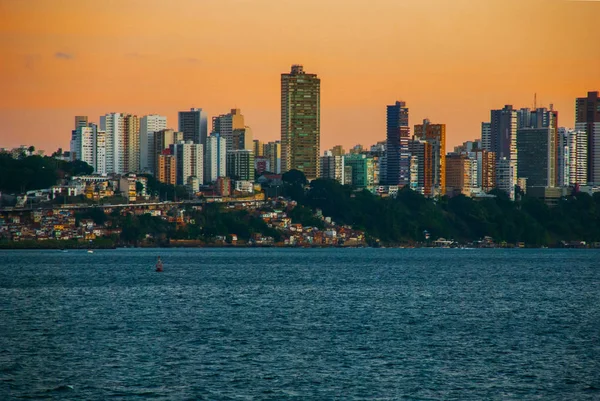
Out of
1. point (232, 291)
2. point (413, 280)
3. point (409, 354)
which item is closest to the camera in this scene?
point (409, 354)

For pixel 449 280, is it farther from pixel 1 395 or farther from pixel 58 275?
pixel 1 395

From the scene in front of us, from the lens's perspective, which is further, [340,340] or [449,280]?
[449,280]

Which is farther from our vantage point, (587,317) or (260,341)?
(587,317)

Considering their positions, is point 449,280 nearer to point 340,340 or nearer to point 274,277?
point 274,277

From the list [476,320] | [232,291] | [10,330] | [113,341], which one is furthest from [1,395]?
[232,291]

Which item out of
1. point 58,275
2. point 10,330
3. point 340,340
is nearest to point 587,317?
point 340,340

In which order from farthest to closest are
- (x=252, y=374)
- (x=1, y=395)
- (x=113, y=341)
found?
(x=113, y=341) < (x=252, y=374) < (x=1, y=395)
